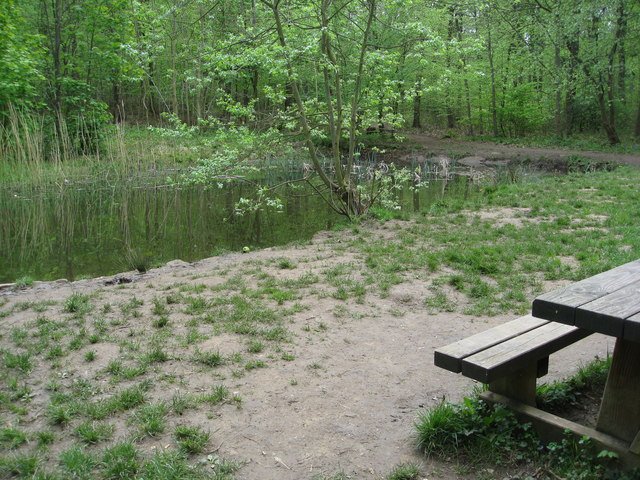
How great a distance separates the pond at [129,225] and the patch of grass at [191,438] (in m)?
5.04

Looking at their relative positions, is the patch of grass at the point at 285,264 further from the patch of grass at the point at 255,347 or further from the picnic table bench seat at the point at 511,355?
the picnic table bench seat at the point at 511,355

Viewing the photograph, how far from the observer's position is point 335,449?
294cm

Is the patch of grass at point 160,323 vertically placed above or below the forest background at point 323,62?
below

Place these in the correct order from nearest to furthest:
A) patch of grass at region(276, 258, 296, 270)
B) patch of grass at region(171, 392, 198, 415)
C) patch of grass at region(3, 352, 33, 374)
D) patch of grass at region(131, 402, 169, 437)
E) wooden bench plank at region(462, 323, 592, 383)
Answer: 1. wooden bench plank at region(462, 323, 592, 383)
2. patch of grass at region(131, 402, 169, 437)
3. patch of grass at region(171, 392, 198, 415)
4. patch of grass at region(3, 352, 33, 374)
5. patch of grass at region(276, 258, 296, 270)

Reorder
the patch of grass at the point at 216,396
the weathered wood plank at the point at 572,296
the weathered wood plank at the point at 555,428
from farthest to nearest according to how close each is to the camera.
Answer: the patch of grass at the point at 216,396
the weathered wood plank at the point at 555,428
the weathered wood plank at the point at 572,296

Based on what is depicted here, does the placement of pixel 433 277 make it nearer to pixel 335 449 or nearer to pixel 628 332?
pixel 335 449

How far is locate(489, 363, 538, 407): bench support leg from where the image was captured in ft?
9.46

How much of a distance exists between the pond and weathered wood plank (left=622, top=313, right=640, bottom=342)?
672 cm

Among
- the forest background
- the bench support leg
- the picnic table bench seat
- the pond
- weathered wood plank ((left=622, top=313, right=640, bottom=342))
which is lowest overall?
the pond

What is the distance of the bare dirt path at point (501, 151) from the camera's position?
18.7 meters

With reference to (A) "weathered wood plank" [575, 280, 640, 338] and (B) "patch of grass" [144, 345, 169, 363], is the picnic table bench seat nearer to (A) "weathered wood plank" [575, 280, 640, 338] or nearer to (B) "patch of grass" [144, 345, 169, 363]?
(A) "weathered wood plank" [575, 280, 640, 338]

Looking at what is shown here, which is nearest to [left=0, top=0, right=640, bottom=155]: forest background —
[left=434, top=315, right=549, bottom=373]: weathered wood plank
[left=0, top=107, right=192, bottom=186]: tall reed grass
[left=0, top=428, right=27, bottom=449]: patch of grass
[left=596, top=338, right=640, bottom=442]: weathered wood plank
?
[left=0, top=107, right=192, bottom=186]: tall reed grass

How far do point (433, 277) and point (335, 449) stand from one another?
343 cm

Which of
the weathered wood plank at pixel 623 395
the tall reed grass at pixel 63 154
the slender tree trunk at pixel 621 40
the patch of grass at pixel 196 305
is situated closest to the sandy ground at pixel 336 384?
the patch of grass at pixel 196 305
